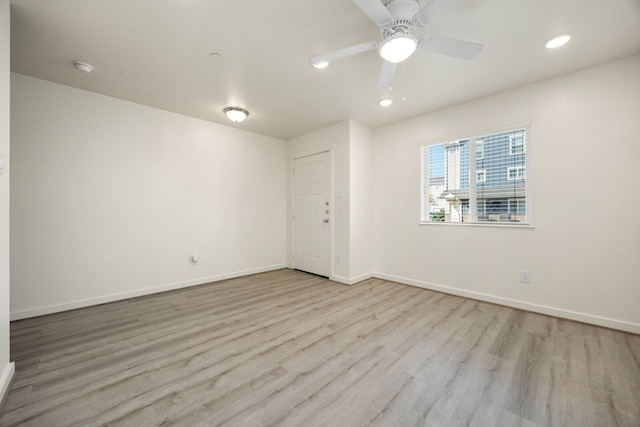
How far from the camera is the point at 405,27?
5.42 feet

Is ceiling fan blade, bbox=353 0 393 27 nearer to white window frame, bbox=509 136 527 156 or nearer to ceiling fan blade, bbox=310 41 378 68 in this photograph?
ceiling fan blade, bbox=310 41 378 68

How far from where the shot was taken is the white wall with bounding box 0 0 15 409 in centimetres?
155

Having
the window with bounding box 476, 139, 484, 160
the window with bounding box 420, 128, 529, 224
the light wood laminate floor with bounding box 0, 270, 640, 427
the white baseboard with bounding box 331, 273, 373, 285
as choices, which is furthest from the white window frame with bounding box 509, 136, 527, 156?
the white baseboard with bounding box 331, 273, 373, 285

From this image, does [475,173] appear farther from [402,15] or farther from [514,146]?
[402,15]

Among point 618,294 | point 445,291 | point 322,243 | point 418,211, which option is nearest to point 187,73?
point 322,243

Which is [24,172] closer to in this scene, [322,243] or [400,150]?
[322,243]

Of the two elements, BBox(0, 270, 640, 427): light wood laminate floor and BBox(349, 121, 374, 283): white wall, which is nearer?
BBox(0, 270, 640, 427): light wood laminate floor

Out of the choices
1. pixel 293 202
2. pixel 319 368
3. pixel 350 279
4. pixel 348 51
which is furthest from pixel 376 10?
pixel 293 202

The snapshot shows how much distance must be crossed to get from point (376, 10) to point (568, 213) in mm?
2772

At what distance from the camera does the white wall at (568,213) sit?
233cm

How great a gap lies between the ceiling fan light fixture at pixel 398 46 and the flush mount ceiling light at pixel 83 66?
9.18 ft

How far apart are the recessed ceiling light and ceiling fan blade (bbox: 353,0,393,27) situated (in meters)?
1.57

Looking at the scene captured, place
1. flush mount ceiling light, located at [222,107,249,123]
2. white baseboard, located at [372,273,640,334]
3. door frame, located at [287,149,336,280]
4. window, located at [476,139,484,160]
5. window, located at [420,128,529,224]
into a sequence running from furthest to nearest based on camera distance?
door frame, located at [287,149,336,280], flush mount ceiling light, located at [222,107,249,123], window, located at [476,139,484,160], window, located at [420,128,529,224], white baseboard, located at [372,273,640,334]

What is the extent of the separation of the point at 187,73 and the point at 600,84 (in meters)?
4.13
